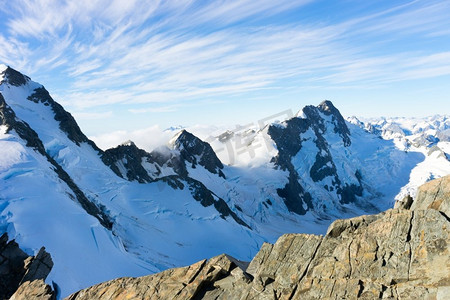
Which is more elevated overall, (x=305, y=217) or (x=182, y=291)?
(x=182, y=291)

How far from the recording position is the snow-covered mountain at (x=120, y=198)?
46.2 metres

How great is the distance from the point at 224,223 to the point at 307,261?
79617 millimetres

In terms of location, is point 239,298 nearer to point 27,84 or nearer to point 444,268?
point 444,268

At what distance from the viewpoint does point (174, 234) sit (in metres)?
83.6

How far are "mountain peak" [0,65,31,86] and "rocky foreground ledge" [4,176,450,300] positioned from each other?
107 m

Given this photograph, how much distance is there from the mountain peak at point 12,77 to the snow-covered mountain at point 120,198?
1.30 feet

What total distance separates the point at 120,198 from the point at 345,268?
78242 millimetres

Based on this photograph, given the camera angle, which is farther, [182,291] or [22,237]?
[22,237]

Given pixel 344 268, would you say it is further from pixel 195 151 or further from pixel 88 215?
pixel 195 151

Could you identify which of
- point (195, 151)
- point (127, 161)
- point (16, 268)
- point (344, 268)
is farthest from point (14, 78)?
point (344, 268)

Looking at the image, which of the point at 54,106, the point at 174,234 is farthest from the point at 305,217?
the point at 54,106

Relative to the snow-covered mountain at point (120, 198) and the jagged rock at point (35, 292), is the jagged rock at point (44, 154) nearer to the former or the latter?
the snow-covered mountain at point (120, 198)

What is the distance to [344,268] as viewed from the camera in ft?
55.1

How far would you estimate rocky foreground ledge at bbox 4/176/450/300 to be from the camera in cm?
1502
